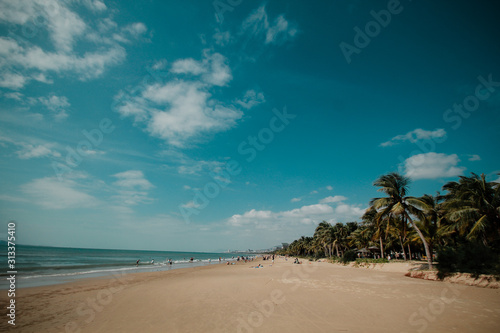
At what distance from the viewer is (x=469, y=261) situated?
13.2 m

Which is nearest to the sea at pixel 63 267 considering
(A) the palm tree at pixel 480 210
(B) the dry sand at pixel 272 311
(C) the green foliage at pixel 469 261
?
(B) the dry sand at pixel 272 311

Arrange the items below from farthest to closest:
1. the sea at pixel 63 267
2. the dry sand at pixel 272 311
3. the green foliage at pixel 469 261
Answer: the sea at pixel 63 267, the green foliage at pixel 469 261, the dry sand at pixel 272 311

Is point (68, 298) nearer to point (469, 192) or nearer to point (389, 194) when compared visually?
point (389, 194)

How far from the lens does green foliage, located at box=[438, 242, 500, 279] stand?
12.3 m

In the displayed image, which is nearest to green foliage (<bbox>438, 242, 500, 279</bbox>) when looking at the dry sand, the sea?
A: the dry sand

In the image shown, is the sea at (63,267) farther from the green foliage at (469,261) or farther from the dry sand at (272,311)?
the green foliage at (469,261)

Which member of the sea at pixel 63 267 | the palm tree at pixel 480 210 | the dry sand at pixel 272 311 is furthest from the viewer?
the sea at pixel 63 267

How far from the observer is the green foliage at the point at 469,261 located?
12.3 metres

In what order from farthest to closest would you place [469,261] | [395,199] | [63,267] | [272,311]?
[63,267]
[395,199]
[469,261]
[272,311]

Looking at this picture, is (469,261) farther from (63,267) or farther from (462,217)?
(63,267)

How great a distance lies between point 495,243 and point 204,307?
23617mm

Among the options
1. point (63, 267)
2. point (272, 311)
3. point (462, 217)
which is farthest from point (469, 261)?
point (63, 267)

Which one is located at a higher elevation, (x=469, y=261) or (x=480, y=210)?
(x=480, y=210)

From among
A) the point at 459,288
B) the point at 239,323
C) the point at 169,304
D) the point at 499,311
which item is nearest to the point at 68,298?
the point at 169,304
